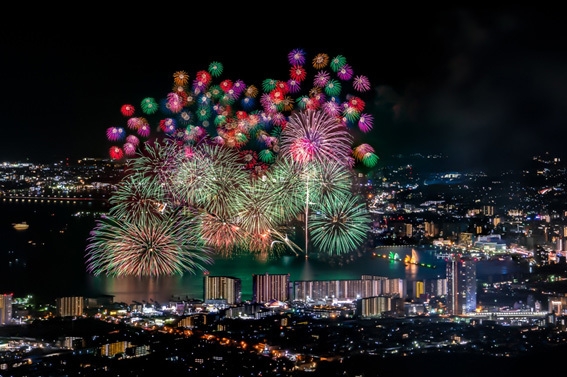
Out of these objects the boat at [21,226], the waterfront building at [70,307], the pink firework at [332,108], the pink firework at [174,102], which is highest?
the pink firework at [174,102]

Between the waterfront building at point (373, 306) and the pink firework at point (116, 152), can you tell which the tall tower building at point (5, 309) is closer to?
the pink firework at point (116, 152)

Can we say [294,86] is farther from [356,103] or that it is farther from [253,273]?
[253,273]

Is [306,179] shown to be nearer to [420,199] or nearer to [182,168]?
[182,168]

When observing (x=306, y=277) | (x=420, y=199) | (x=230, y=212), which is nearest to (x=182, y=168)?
(x=230, y=212)

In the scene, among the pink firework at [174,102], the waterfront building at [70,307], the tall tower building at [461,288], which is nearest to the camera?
the waterfront building at [70,307]

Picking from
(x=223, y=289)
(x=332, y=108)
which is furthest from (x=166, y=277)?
(x=332, y=108)

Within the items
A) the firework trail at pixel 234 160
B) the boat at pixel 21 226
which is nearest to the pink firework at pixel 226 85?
the firework trail at pixel 234 160

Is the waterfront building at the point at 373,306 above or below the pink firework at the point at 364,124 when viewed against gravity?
below

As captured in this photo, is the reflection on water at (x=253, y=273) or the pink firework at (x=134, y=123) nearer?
the pink firework at (x=134, y=123)
